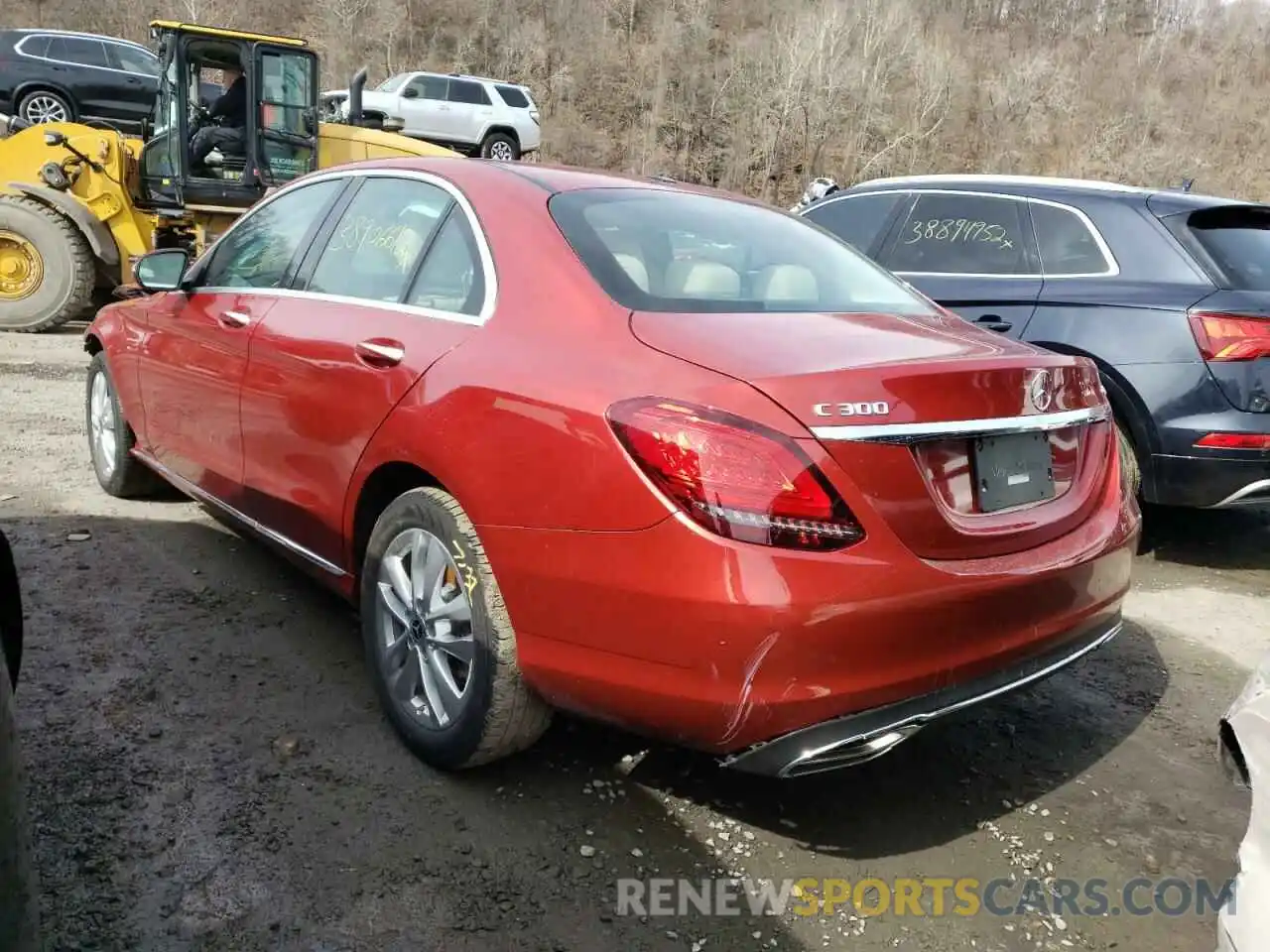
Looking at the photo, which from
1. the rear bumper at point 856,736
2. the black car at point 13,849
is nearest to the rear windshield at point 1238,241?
the rear bumper at point 856,736

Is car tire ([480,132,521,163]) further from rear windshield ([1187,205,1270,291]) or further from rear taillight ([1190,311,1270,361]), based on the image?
rear taillight ([1190,311,1270,361])

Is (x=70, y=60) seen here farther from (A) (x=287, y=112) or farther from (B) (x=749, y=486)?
(B) (x=749, y=486)

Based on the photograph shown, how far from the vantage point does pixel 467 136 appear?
21188 millimetres

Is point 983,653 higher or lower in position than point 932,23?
lower

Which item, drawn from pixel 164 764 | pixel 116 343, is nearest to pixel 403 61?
pixel 116 343

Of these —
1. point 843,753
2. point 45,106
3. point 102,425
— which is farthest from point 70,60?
point 843,753

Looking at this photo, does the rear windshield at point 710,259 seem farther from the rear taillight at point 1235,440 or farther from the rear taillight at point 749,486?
the rear taillight at point 1235,440

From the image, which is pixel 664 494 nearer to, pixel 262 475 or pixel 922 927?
pixel 922 927

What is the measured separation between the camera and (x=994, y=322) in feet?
16.4

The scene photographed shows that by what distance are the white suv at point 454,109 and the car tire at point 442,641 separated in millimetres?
19570

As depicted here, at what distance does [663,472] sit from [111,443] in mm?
3651

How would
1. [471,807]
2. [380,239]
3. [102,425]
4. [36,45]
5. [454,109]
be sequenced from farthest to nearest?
[454,109], [36,45], [102,425], [380,239], [471,807]

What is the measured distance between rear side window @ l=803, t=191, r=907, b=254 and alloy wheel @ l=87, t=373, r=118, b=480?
3911 mm

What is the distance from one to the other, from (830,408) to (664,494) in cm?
38
